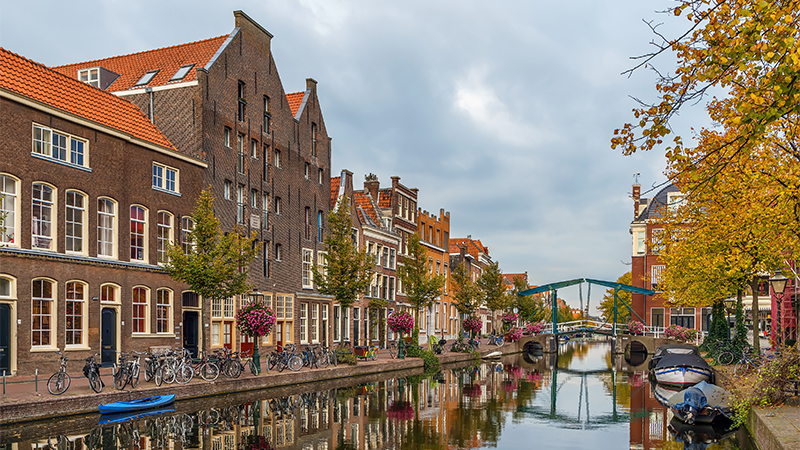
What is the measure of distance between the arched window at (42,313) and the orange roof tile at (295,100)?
22.5 meters

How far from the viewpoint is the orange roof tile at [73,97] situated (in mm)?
25219

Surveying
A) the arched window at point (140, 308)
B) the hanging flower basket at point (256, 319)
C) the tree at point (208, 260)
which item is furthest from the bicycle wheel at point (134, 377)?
the arched window at point (140, 308)

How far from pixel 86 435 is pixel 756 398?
1594 cm

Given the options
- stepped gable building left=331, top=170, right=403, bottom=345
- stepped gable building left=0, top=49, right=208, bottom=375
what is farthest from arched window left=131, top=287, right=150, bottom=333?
stepped gable building left=331, top=170, right=403, bottom=345

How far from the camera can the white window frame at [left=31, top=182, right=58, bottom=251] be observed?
24.5 meters

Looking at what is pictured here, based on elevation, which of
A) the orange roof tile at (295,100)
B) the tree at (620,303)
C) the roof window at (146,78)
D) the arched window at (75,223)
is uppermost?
the orange roof tile at (295,100)

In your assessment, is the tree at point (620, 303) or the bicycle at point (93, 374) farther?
the tree at point (620, 303)

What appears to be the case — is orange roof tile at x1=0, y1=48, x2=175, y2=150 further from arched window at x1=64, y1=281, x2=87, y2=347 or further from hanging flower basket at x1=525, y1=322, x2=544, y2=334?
hanging flower basket at x1=525, y1=322, x2=544, y2=334

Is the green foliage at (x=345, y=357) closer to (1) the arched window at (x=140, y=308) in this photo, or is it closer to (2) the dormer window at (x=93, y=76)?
(1) the arched window at (x=140, y=308)

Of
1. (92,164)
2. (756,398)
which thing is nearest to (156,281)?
(92,164)

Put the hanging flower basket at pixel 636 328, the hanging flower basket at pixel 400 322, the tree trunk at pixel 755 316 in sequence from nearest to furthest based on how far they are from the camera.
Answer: the tree trunk at pixel 755 316 < the hanging flower basket at pixel 400 322 < the hanging flower basket at pixel 636 328

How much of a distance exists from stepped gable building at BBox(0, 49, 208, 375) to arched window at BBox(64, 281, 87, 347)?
0.13 feet

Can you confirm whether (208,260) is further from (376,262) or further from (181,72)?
(376,262)

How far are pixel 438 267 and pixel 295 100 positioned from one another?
1182 inches
